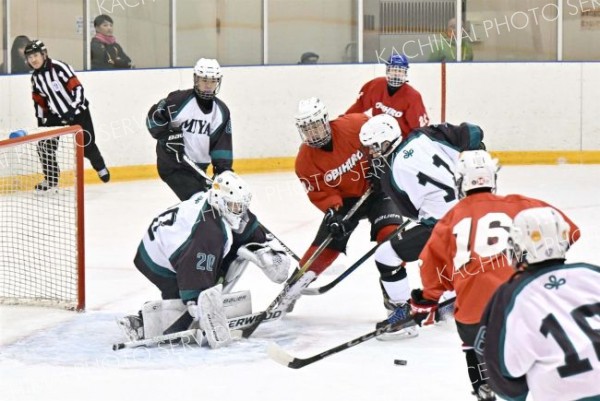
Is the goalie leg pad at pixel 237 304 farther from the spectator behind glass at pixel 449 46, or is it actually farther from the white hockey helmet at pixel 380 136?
the spectator behind glass at pixel 449 46

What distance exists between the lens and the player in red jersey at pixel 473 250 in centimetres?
356

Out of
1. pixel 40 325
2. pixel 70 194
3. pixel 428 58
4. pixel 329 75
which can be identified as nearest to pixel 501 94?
pixel 428 58

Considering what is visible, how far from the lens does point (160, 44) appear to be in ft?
31.8

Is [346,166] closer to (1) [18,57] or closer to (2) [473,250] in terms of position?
(2) [473,250]

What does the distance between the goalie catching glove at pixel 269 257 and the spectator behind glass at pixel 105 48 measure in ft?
14.3

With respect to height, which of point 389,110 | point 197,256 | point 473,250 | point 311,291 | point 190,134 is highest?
point 389,110

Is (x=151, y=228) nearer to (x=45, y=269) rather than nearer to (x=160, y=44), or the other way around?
(x=45, y=269)

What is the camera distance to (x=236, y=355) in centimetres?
472

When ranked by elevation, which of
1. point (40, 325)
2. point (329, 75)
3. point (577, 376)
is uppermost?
point (329, 75)

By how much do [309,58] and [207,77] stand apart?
399 cm

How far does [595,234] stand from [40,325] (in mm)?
3202

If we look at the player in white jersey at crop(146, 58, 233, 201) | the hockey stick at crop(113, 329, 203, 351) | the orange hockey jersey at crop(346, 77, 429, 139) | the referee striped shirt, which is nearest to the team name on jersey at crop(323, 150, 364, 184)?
the hockey stick at crop(113, 329, 203, 351)

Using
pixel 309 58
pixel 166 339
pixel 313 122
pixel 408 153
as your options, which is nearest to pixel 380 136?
pixel 408 153

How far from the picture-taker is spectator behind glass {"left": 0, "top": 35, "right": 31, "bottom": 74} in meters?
8.73
